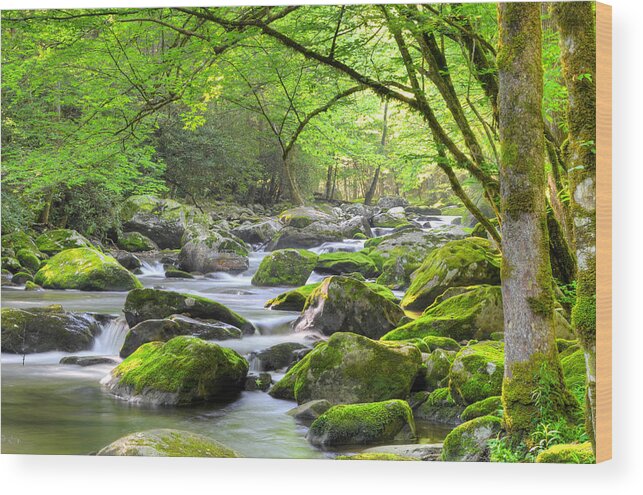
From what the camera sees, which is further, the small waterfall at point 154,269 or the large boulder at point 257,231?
the small waterfall at point 154,269

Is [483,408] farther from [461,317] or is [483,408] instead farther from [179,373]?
[179,373]

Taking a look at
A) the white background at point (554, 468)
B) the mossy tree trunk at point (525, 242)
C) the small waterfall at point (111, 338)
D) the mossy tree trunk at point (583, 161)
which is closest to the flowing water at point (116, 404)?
the small waterfall at point (111, 338)

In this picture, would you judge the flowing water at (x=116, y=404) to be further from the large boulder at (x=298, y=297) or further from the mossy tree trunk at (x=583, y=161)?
the mossy tree trunk at (x=583, y=161)

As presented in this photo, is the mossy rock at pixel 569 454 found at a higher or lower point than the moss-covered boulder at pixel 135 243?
lower

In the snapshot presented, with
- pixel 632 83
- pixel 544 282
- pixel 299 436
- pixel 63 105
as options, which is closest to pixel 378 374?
pixel 299 436

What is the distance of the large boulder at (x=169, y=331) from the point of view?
584cm

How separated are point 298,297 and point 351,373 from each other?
851 mm

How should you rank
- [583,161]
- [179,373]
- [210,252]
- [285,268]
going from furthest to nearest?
[210,252]
[285,268]
[179,373]
[583,161]

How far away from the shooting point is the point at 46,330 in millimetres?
5824

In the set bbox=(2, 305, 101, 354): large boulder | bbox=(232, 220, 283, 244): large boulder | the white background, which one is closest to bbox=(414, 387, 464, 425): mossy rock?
the white background

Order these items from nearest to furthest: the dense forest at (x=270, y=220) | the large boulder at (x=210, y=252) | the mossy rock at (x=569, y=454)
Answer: the mossy rock at (x=569, y=454) < the dense forest at (x=270, y=220) < the large boulder at (x=210, y=252)

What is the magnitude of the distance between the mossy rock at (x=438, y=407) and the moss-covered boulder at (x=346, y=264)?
3.96 ft

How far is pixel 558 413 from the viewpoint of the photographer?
436 centimetres

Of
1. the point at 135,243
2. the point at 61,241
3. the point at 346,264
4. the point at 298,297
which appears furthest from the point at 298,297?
the point at 61,241
